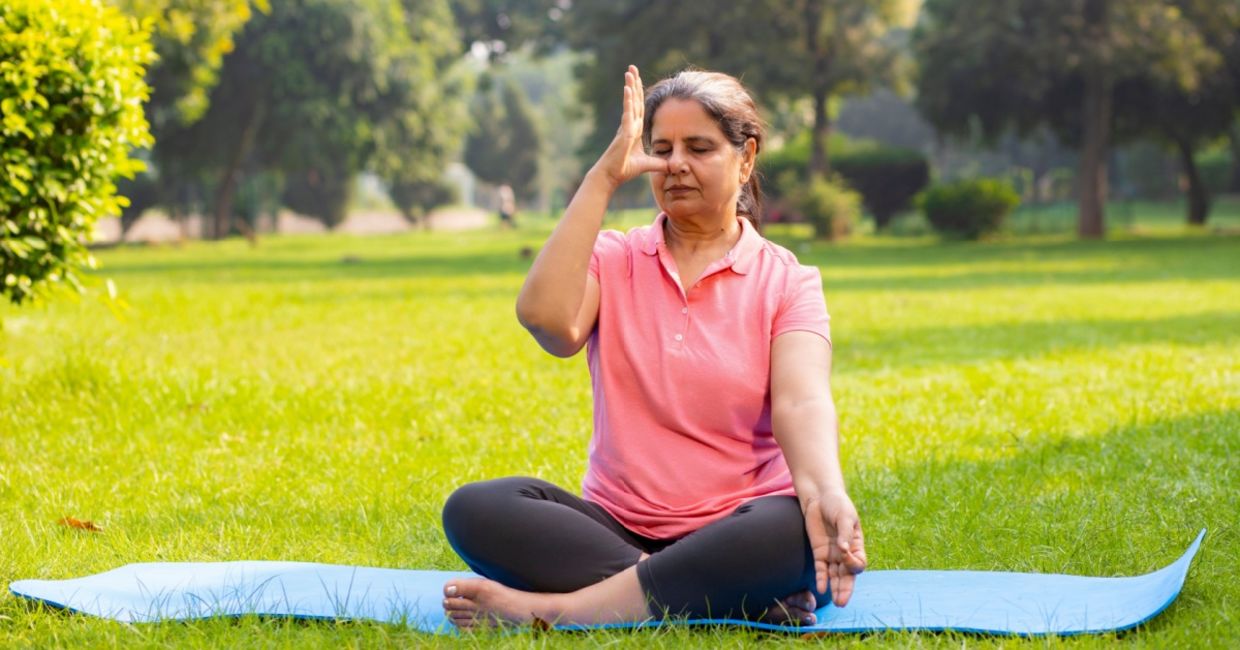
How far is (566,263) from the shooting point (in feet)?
10.7

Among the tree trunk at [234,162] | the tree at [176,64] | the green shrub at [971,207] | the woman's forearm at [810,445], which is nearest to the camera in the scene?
the woman's forearm at [810,445]

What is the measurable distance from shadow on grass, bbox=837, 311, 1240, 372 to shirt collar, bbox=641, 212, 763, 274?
5234 mm

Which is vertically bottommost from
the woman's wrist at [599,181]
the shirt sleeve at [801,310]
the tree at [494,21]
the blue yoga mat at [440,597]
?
the blue yoga mat at [440,597]

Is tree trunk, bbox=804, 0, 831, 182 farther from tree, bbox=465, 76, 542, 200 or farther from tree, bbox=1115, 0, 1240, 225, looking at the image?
tree, bbox=465, 76, 542, 200

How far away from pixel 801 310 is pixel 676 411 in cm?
41

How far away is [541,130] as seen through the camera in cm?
7931

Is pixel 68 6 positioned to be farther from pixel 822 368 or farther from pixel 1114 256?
pixel 1114 256

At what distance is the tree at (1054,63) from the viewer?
27.5 metres

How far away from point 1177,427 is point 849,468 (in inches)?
66.8

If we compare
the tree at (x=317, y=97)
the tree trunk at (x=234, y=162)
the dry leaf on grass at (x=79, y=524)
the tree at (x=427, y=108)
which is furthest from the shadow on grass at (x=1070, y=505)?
the tree at (x=427, y=108)

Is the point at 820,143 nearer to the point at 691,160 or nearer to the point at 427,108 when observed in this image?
the point at 427,108

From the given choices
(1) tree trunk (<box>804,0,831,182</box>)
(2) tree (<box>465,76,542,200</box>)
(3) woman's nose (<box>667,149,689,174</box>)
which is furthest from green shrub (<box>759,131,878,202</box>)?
(2) tree (<box>465,76,542,200</box>)

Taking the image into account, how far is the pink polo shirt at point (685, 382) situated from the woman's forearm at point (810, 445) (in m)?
0.16

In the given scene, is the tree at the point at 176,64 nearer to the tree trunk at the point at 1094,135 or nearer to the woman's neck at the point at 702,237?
the woman's neck at the point at 702,237
